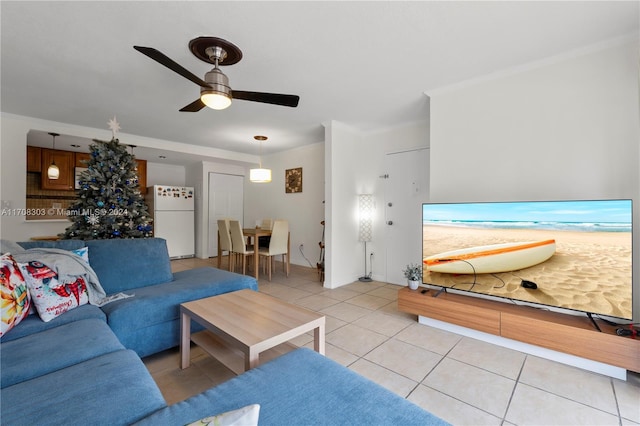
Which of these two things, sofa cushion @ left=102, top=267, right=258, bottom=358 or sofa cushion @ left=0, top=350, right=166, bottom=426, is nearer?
sofa cushion @ left=0, top=350, right=166, bottom=426

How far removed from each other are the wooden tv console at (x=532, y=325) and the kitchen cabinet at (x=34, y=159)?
6.25m

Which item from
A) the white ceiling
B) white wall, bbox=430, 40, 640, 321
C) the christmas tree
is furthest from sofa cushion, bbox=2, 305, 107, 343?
white wall, bbox=430, 40, 640, 321

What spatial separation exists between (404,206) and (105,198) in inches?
145

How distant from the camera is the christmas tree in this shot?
9.38 ft

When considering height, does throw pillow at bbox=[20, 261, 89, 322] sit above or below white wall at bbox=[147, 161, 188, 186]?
below

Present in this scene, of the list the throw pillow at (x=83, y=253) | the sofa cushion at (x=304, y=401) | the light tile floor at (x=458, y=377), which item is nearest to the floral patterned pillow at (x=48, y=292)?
the throw pillow at (x=83, y=253)

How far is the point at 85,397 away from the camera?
981 mm

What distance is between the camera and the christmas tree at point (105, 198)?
2.86m

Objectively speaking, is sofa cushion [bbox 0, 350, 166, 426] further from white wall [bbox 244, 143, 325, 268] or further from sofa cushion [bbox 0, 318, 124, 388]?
white wall [bbox 244, 143, 325, 268]

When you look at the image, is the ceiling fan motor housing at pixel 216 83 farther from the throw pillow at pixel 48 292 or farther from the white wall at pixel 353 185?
the white wall at pixel 353 185

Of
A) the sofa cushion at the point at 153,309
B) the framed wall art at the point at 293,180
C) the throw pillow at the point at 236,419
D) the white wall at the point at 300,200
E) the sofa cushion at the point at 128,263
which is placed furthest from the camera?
the framed wall art at the point at 293,180

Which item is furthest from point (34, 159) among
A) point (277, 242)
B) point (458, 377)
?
point (458, 377)

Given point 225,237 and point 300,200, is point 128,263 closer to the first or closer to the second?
point 225,237

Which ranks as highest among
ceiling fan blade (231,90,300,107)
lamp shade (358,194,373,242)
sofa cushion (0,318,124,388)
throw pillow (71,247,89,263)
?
ceiling fan blade (231,90,300,107)
